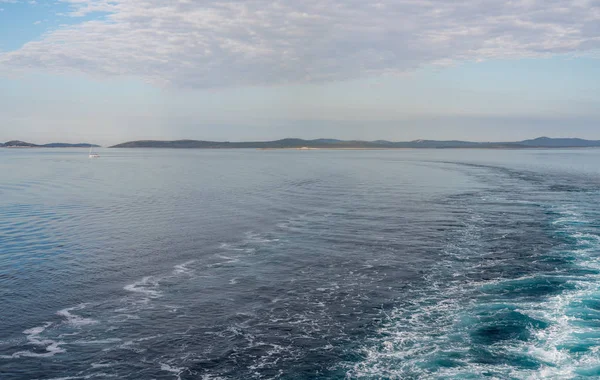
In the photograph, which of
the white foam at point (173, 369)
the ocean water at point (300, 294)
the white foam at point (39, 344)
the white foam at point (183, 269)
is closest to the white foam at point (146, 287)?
the ocean water at point (300, 294)

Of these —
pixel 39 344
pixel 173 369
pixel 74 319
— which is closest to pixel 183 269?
pixel 74 319

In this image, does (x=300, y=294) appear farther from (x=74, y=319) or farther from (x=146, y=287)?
(x=74, y=319)

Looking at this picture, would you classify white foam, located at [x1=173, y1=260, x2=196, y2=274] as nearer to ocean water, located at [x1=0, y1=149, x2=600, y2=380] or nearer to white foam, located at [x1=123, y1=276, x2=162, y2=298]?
ocean water, located at [x1=0, y1=149, x2=600, y2=380]

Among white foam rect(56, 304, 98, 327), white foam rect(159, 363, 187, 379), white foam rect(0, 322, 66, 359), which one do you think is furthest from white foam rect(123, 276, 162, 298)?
white foam rect(159, 363, 187, 379)

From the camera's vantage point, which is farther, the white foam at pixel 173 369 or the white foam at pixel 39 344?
the white foam at pixel 39 344

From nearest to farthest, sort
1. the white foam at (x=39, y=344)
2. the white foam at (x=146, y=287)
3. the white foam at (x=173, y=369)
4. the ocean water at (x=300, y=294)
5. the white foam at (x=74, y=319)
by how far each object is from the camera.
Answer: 1. the white foam at (x=173, y=369)
2. the ocean water at (x=300, y=294)
3. the white foam at (x=39, y=344)
4. the white foam at (x=74, y=319)
5. the white foam at (x=146, y=287)

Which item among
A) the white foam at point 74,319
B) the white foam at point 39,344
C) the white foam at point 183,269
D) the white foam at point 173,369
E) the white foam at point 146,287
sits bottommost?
the white foam at point 173,369

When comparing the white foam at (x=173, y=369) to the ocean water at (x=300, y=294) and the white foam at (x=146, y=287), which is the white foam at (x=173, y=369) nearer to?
the ocean water at (x=300, y=294)

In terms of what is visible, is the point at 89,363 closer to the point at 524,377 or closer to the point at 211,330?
the point at 211,330
